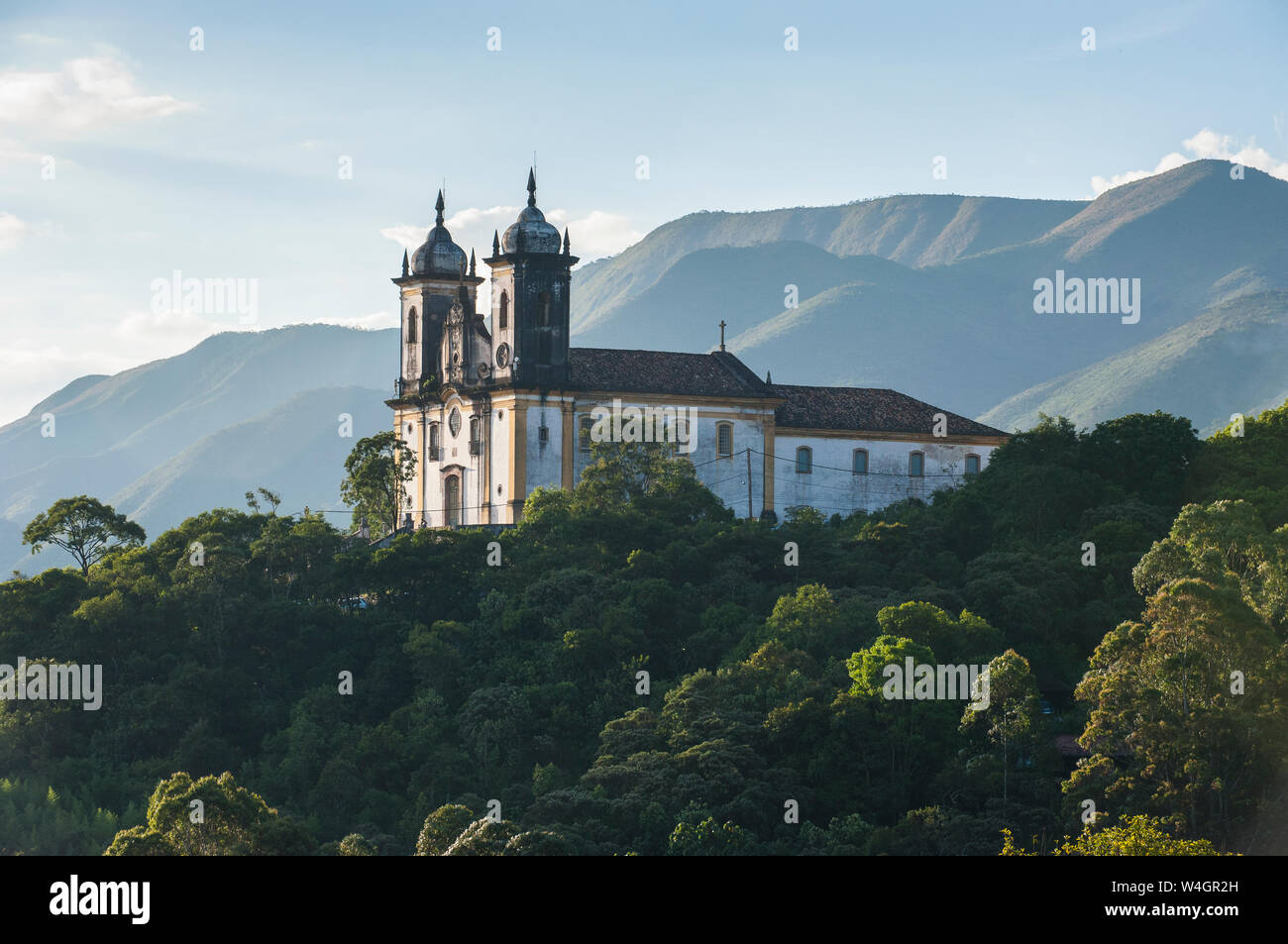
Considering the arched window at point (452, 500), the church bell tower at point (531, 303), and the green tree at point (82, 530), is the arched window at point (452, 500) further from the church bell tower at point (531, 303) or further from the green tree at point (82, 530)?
the green tree at point (82, 530)

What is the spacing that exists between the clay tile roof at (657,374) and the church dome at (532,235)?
3.50 metres

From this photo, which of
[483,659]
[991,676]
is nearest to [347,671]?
[483,659]

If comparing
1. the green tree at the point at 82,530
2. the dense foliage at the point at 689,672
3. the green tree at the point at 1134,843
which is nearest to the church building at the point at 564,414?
the dense foliage at the point at 689,672

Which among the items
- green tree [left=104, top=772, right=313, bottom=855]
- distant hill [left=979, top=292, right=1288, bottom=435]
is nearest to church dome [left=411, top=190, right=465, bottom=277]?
green tree [left=104, top=772, right=313, bottom=855]

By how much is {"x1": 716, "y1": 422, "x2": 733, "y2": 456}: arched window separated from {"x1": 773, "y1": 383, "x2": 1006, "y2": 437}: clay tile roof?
221 centimetres

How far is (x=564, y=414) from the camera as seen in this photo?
56531 mm

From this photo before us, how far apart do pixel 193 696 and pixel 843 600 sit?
1696cm

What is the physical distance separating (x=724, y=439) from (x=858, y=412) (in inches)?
231

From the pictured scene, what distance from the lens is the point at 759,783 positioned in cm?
3766

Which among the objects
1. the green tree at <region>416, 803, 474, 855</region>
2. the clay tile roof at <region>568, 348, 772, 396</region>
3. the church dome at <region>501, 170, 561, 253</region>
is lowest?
the green tree at <region>416, 803, 474, 855</region>

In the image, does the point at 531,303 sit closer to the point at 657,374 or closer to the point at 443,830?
the point at 657,374

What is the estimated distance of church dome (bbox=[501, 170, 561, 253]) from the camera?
190ft

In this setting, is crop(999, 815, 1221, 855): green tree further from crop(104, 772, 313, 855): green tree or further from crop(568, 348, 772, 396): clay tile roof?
crop(568, 348, 772, 396): clay tile roof

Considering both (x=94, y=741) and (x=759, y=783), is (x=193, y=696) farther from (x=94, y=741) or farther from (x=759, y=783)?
(x=759, y=783)
